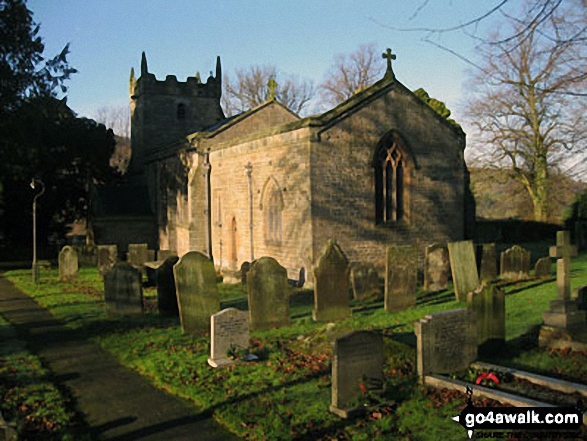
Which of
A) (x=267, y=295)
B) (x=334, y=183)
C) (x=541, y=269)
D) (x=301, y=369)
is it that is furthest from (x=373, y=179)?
(x=301, y=369)

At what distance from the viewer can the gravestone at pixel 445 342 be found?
24.5ft

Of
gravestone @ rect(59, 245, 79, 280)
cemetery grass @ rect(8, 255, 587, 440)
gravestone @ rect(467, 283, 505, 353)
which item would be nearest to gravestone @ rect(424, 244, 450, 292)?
cemetery grass @ rect(8, 255, 587, 440)

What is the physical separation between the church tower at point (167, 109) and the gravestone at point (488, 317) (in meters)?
25.1

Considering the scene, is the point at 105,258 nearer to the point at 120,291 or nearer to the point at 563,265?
the point at 120,291

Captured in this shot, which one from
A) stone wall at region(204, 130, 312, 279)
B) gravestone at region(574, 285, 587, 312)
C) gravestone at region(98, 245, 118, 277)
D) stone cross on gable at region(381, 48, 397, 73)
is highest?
stone cross on gable at region(381, 48, 397, 73)

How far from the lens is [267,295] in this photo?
11.2 metres

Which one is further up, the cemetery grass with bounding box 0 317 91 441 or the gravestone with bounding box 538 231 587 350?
the gravestone with bounding box 538 231 587 350

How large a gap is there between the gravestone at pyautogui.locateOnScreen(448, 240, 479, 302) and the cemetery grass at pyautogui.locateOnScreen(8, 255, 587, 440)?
495 millimetres

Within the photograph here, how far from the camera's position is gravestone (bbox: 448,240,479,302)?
13.3 meters

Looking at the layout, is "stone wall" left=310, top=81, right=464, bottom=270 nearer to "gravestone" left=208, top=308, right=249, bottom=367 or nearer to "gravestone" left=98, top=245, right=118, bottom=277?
"gravestone" left=208, top=308, right=249, bottom=367

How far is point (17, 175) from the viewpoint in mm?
26281

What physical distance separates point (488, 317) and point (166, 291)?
7145mm

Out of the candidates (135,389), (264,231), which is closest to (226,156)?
(264,231)

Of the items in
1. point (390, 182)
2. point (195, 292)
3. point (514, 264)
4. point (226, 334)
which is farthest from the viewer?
point (390, 182)
